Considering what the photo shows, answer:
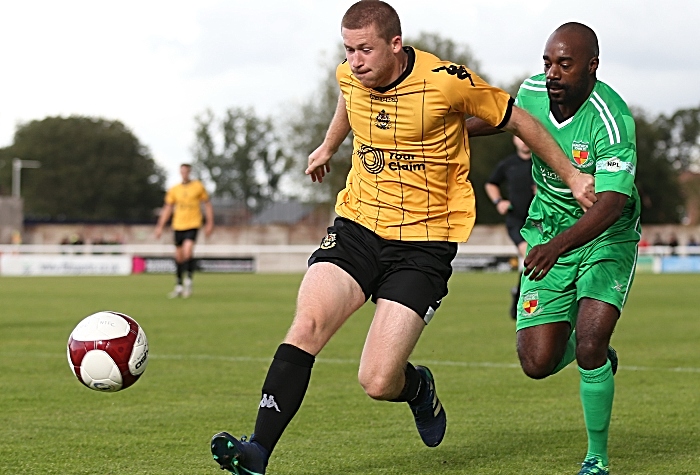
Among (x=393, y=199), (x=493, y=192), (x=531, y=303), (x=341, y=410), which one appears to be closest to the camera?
(x=393, y=199)

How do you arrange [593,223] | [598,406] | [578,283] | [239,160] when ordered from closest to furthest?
[593,223] < [598,406] < [578,283] < [239,160]

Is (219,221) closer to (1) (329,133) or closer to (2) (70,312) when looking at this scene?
(2) (70,312)

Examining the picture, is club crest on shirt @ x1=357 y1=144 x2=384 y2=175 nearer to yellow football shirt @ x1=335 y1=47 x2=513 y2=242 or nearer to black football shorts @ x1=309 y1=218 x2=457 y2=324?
yellow football shirt @ x1=335 y1=47 x2=513 y2=242

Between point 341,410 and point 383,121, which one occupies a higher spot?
point 383,121

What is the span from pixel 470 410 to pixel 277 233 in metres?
47.4

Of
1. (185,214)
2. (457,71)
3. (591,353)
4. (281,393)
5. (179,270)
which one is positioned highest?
(457,71)

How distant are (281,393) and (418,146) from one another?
1436 mm

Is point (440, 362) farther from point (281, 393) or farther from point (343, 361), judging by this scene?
point (281, 393)

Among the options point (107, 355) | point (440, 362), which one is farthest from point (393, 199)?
point (440, 362)

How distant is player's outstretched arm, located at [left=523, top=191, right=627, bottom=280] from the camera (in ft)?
17.1

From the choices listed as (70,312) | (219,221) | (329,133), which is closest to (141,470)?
(329,133)

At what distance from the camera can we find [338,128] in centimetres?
602

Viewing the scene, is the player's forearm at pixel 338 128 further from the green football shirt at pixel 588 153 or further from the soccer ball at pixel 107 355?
the soccer ball at pixel 107 355

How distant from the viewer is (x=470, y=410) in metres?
7.43
